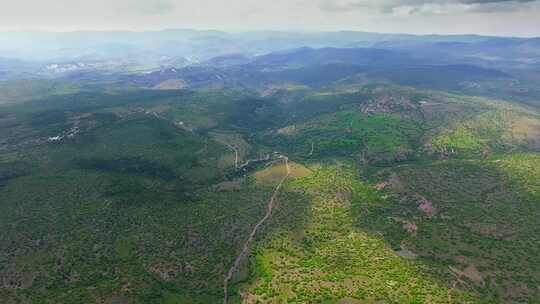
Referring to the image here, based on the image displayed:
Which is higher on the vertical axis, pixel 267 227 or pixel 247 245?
pixel 267 227

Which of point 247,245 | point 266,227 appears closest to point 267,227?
point 266,227

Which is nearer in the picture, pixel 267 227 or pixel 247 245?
pixel 247 245

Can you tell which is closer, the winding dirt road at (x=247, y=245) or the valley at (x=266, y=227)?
the valley at (x=266, y=227)

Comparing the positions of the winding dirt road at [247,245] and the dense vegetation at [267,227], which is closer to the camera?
the dense vegetation at [267,227]

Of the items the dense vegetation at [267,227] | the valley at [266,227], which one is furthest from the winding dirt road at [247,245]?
the dense vegetation at [267,227]

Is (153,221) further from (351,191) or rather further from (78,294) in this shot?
(351,191)

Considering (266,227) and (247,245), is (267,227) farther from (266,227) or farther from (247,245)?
(247,245)

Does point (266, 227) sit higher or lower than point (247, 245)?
higher

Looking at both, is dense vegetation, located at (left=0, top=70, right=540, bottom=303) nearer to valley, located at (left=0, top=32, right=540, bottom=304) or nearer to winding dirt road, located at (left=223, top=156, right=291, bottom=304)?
valley, located at (left=0, top=32, right=540, bottom=304)

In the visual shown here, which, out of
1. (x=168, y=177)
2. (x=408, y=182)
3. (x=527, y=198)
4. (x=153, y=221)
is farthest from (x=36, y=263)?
(x=527, y=198)

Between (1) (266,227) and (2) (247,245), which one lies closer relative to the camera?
(2) (247,245)

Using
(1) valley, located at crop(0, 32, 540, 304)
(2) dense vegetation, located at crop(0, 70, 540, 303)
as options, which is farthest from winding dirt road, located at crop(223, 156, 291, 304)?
(2) dense vegetation, located at crop(0, 70, 540, 303)

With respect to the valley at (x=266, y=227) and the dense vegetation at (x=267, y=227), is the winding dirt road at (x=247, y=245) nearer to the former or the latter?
the valley at (x=266, y=227)
